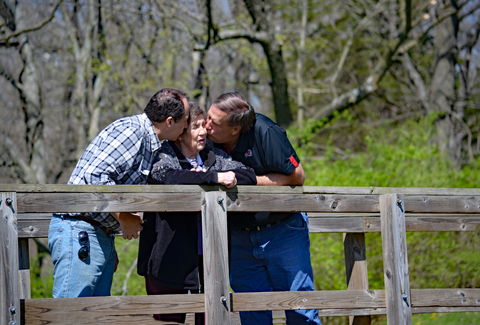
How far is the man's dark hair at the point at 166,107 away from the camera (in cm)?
307

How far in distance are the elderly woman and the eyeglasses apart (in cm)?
31

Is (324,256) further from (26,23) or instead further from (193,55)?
(26,23)

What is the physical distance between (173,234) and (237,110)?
0.86 metres

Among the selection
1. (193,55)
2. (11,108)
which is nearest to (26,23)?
(11,108)

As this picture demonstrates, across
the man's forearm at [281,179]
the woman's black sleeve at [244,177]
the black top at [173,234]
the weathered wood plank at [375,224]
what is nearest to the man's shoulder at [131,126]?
the black top at [173,234]

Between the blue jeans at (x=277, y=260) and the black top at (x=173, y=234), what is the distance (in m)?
0.38

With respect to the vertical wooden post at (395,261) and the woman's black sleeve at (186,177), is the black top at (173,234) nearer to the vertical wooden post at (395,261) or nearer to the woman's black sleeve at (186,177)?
the woman's black sleeve at (186,177)

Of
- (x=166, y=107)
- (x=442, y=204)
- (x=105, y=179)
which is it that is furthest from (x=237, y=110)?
(x=442, y=204)

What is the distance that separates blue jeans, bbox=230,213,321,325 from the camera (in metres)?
3.26

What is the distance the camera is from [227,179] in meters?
2.90

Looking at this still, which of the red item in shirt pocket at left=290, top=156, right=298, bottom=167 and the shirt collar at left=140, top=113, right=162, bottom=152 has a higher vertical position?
the shirt collar at left=140, top=113, right=162, bottom=152

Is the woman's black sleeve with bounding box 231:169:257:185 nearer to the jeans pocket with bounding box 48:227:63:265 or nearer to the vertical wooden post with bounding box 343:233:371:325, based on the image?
the jeans pocket with bounding box 48:227:63:265

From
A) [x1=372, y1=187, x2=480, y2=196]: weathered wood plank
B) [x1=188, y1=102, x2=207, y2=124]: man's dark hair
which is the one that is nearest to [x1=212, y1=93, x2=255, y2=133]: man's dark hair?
[x1=188, y1=102, x2=207, y2=124]: man's dark hair

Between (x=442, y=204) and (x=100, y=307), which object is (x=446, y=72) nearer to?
(x=442, y=204)
